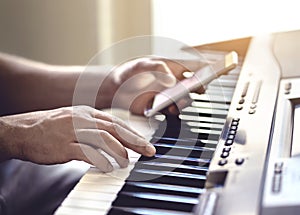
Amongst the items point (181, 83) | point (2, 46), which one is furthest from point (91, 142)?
point (2, 46)

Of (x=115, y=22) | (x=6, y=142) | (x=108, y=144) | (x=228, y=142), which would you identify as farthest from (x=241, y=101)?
(x=115, y=22)

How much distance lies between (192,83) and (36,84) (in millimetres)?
433

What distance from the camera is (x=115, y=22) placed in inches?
86.6

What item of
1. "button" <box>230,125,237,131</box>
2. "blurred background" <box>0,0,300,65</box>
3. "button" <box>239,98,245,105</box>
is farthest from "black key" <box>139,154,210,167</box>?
"blurred background" <box>0,0,300,65</box>

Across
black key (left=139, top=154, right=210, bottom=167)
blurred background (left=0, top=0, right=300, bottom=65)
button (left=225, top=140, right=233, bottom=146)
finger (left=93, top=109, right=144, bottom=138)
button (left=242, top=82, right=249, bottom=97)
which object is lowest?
black key (left=139, top=154, right=210, bottom=167)

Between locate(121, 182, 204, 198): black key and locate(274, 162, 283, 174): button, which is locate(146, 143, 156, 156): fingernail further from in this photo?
locate(274, 162, 283, 174): button

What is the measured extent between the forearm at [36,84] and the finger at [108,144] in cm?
51

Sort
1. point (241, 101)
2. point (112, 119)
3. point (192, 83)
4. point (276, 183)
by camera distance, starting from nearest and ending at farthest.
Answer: point (276, 183) → point (112, 119) → point (241, 101) → point (192, 83)

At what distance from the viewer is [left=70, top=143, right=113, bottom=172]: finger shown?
86 centimetres

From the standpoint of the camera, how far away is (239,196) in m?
0.70

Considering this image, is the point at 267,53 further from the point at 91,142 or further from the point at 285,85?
the point at 91,142

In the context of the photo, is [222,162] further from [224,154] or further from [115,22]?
[115,22]

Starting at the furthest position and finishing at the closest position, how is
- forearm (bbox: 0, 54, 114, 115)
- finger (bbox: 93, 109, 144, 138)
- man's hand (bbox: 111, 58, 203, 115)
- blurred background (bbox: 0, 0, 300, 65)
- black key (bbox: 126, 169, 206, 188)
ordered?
blurred background (bbox: 0, 0, 300, 65) < forearm (bbox: 0, 54, 114, 115) < man's hand (bbox: 111, 58, 203, 115) < finger (bbox: 93, 109, 144, 138) < black key (bbox: 126, 169, 206, 188)

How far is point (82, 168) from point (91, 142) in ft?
0.43
